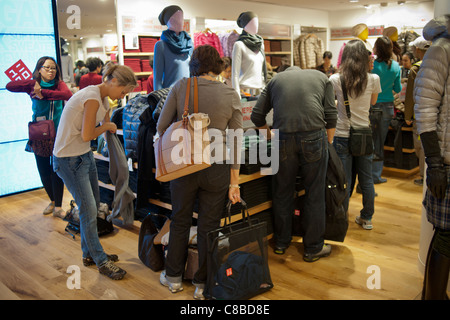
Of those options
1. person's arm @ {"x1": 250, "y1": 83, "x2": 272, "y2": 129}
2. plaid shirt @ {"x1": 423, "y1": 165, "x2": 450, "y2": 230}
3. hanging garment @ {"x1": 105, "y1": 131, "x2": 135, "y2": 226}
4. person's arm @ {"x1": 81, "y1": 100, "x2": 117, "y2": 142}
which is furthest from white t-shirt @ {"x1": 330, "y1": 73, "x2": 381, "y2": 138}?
person's arm @ {"x1": 81, "y1": 100, "x2": 117, "y2": 142}

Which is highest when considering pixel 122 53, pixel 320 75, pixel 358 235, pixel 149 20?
pixel 149 20

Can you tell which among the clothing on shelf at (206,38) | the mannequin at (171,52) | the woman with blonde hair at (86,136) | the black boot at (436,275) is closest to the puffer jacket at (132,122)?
the mannequin at (171,52)

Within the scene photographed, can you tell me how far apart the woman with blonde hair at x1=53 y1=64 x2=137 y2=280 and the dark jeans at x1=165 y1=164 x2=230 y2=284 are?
573 mm

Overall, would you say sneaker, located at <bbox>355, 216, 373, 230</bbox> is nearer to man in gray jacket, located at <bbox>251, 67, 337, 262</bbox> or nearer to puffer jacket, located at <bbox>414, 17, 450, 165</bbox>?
man in gray jacket, located at <bbox>251, 67, 337, 262</bbox>

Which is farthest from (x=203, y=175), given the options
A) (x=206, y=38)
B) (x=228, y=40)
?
(x=228, y=40)

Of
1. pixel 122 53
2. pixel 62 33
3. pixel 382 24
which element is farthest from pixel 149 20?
pixel 382 24

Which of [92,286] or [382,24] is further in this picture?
[382,24]

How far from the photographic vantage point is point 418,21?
10.3m

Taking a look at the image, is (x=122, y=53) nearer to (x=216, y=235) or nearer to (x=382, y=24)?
(x=216, y=235)

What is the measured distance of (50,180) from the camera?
485cm

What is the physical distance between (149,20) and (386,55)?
4023 mm

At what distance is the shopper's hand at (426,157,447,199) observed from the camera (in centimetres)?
231

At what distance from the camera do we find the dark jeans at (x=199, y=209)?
277cm

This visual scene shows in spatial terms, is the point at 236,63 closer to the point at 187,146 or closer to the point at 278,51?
the point at 187,146
